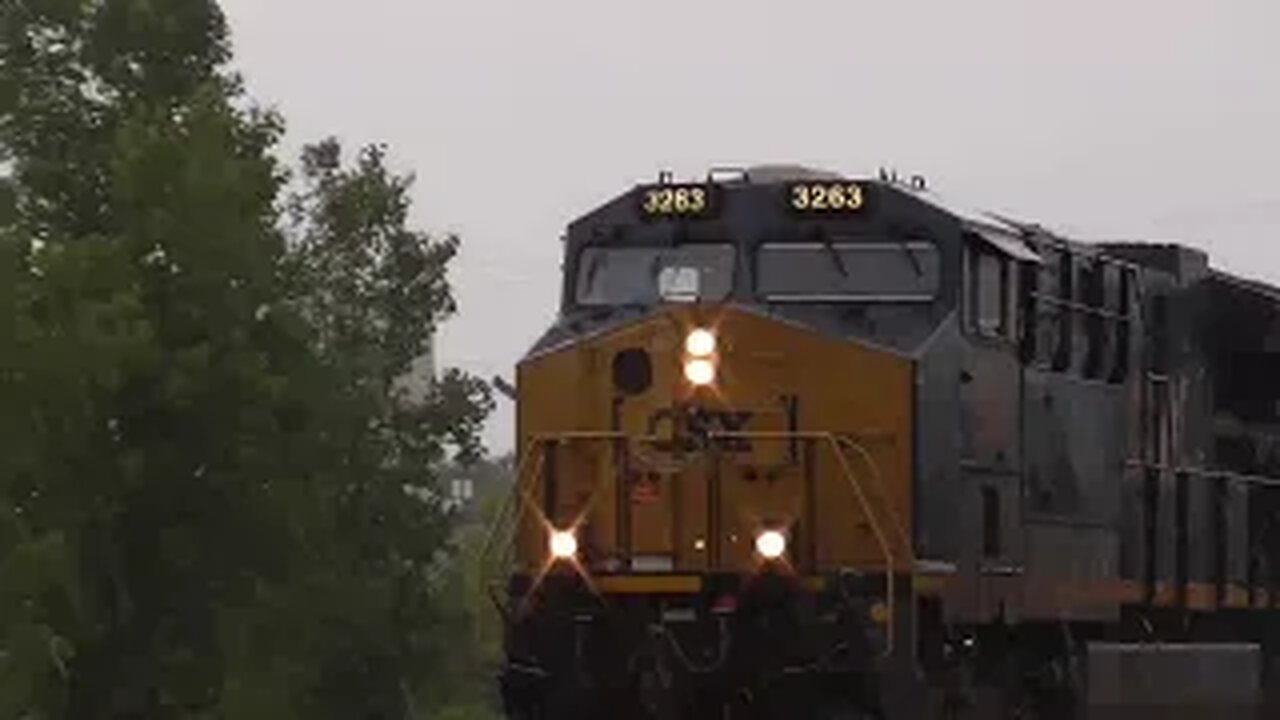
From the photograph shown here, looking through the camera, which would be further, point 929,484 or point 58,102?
A: point 58,102

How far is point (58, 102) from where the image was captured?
5619cm

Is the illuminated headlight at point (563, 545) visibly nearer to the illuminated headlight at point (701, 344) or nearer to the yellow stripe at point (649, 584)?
the yellow stripe at point (649, 584)

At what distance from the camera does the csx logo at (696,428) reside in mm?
18828

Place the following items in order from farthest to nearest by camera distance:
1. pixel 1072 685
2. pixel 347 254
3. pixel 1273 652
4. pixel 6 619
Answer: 1. pixel 347 254
2. pixel 6 619
3. pixel 1273 652
4. pixel 1072 685

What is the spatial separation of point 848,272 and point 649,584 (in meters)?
2.65

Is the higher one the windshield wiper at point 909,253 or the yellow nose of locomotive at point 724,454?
the windshield wiper at point 909,253

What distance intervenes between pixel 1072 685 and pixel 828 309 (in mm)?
4133

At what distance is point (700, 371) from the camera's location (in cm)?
1878

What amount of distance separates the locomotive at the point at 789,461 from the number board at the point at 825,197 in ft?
0.07

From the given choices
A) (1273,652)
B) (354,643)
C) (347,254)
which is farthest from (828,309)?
(347,254)

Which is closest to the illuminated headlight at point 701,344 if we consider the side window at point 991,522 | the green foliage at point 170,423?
the side window at point 991,522

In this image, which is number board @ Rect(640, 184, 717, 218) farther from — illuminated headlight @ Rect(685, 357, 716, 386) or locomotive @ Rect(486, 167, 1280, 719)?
illuminated headlight @ Rect(685, 357, 716, 386)

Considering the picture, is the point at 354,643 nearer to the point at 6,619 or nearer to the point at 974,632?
the point at 6,619

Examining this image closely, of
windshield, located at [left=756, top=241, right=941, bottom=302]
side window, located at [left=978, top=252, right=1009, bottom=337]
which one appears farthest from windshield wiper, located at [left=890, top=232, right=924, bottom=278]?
side window, located at [left=978, top=252, right=1009, bottom=337]
